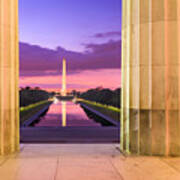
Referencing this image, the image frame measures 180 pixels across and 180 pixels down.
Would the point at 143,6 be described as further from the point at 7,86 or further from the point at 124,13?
the point at 7,86

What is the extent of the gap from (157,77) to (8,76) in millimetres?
4253

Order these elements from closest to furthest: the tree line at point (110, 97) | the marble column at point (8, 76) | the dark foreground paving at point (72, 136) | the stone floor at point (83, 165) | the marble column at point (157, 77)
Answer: the stone floor at point (83, 165) < the marble column at point (157, 77) < the marble column at point (8, 76) < the dark foreground paving at point (72, 136) < the tree line at point (110, 97)

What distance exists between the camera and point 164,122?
7.14 metres

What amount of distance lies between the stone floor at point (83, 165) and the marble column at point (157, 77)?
55 centimetres

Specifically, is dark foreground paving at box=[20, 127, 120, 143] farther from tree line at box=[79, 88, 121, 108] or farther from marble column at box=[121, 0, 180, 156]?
tree line at box=[79, 88, 121, 108]

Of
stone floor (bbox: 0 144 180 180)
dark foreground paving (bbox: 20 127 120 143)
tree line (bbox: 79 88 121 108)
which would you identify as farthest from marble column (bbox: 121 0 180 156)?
tree line (bbox: 79 88 121 108)

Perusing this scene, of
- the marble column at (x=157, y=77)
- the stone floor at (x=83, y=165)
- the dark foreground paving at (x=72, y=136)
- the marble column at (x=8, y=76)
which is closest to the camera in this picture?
the stone floor at (x=83, y=165)

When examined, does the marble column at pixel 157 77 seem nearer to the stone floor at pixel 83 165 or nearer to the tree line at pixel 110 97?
the stone floor at pixel 83 165

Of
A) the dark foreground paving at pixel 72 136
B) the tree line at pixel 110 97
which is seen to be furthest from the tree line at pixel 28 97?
the dark foreground paving at pixel 72 136

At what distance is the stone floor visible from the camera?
535 centimetres

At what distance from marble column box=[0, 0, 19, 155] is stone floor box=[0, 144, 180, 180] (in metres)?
0.59

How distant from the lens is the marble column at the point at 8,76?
7332mm

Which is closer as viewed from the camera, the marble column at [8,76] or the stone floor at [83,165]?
the stone floor at [83,165]

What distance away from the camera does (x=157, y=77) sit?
23.6ft
